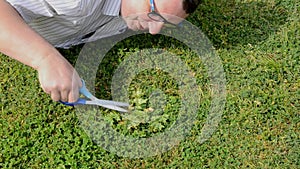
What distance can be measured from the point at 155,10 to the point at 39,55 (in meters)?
0.61

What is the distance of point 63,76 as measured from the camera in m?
2.09

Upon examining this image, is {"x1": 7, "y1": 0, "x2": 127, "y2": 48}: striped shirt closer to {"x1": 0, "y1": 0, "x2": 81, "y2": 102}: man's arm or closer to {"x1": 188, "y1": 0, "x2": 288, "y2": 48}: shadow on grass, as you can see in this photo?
{"x1": 0, "y1": 0, "x2": 81, "y2": 102}: man's arm

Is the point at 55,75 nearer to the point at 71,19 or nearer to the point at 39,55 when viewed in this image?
the point at 39,55

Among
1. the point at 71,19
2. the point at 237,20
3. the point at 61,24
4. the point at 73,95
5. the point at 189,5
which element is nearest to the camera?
the point at 73,95

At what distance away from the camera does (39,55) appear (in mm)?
2109

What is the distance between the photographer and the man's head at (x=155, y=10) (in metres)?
2.31

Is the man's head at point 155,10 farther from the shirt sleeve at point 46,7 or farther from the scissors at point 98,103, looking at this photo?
the scissors at point 98,103

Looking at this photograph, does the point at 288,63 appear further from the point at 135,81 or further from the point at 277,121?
the point at 135,81

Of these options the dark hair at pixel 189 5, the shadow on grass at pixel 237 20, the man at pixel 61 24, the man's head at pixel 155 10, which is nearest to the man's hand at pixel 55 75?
the man at pixel 61 24

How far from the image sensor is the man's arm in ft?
6.86

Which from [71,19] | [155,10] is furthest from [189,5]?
[71,19]

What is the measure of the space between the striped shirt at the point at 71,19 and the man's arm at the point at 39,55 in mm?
167

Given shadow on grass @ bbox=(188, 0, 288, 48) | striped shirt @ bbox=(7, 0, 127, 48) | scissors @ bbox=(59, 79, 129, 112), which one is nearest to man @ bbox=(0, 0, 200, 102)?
striped shirt @ bbox=(7, 0, 127, 48)

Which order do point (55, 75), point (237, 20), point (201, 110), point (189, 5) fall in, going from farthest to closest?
point (237, 20) < point (201, 110) < point (189, 5) < point (55, 75)
